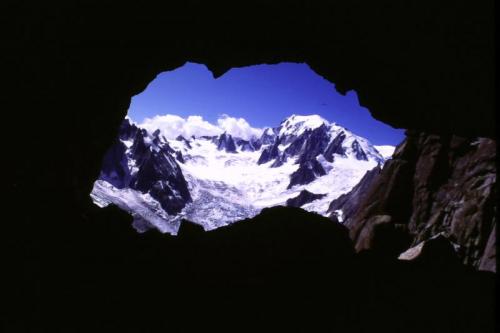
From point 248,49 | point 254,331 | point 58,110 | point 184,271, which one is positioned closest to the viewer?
point 254,331

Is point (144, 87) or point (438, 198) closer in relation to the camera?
point (144, 87)

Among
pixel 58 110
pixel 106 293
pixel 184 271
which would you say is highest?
pixel 58 110

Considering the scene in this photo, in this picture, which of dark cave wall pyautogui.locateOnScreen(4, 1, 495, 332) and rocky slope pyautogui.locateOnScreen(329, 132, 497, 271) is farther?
rocky slope pyautogui.locateOnScreen(329, 132, 497, 271)

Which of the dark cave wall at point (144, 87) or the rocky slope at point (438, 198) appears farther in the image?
the rocky slope at point (438, 198)

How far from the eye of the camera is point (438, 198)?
97.8ft

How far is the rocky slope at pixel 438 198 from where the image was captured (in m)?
22.5

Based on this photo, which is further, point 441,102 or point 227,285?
point 441,102

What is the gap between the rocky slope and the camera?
22.5 meters

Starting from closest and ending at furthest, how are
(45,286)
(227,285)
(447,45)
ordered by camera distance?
(45,286)
(227,285)
(447,45)

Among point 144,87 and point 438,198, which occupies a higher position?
point 438,198

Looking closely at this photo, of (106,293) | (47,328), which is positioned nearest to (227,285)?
(106,293)

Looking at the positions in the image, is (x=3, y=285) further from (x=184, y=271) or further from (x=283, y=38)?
(x=283, y=38)

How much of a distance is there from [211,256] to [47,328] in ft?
13.4

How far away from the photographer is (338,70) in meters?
15.6
